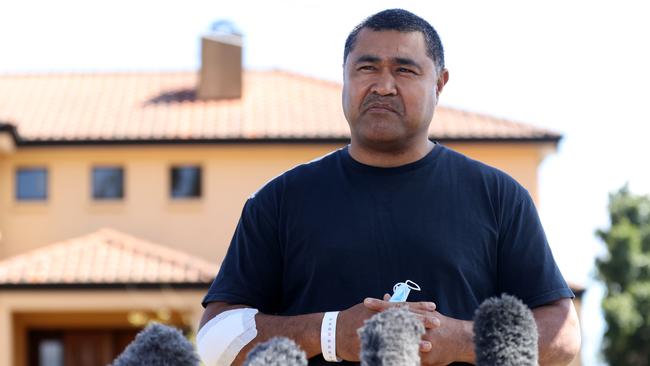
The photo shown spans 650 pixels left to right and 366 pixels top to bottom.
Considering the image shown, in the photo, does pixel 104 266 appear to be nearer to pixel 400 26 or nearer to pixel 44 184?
pixel 44 184

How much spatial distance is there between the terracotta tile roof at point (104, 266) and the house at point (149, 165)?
7 centimetres

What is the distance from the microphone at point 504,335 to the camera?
1.79m

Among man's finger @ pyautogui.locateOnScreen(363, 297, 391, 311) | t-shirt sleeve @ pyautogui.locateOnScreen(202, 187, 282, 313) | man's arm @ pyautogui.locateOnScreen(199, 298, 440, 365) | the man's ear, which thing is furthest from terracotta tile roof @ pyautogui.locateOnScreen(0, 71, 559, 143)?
man's finger @ pyautogui.locateOnScreen(363, 297, 391, 311)

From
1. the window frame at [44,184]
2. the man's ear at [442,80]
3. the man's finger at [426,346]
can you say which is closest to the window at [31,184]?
the window frame at [44,184]

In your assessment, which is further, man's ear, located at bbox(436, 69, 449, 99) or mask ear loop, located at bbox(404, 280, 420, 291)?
man's ear, located at bbox(436, 69, 449, 99)

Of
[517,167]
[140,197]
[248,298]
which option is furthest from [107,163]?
[248,298]

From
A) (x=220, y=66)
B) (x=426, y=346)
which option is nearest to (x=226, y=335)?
(x=426, y=346)

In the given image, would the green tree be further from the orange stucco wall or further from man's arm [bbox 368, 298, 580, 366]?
man's arm [bbox 368, 298, 580, 366]

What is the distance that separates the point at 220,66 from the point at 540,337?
2752cm

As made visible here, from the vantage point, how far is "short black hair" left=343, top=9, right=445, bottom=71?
3.01 m

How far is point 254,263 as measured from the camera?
3.08 metres

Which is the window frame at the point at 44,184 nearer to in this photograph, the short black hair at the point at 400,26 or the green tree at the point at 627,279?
the green tree at the point at 627,279

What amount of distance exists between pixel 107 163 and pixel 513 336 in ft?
89.1

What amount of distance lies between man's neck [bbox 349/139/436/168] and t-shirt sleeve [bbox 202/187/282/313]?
0.79 ft
